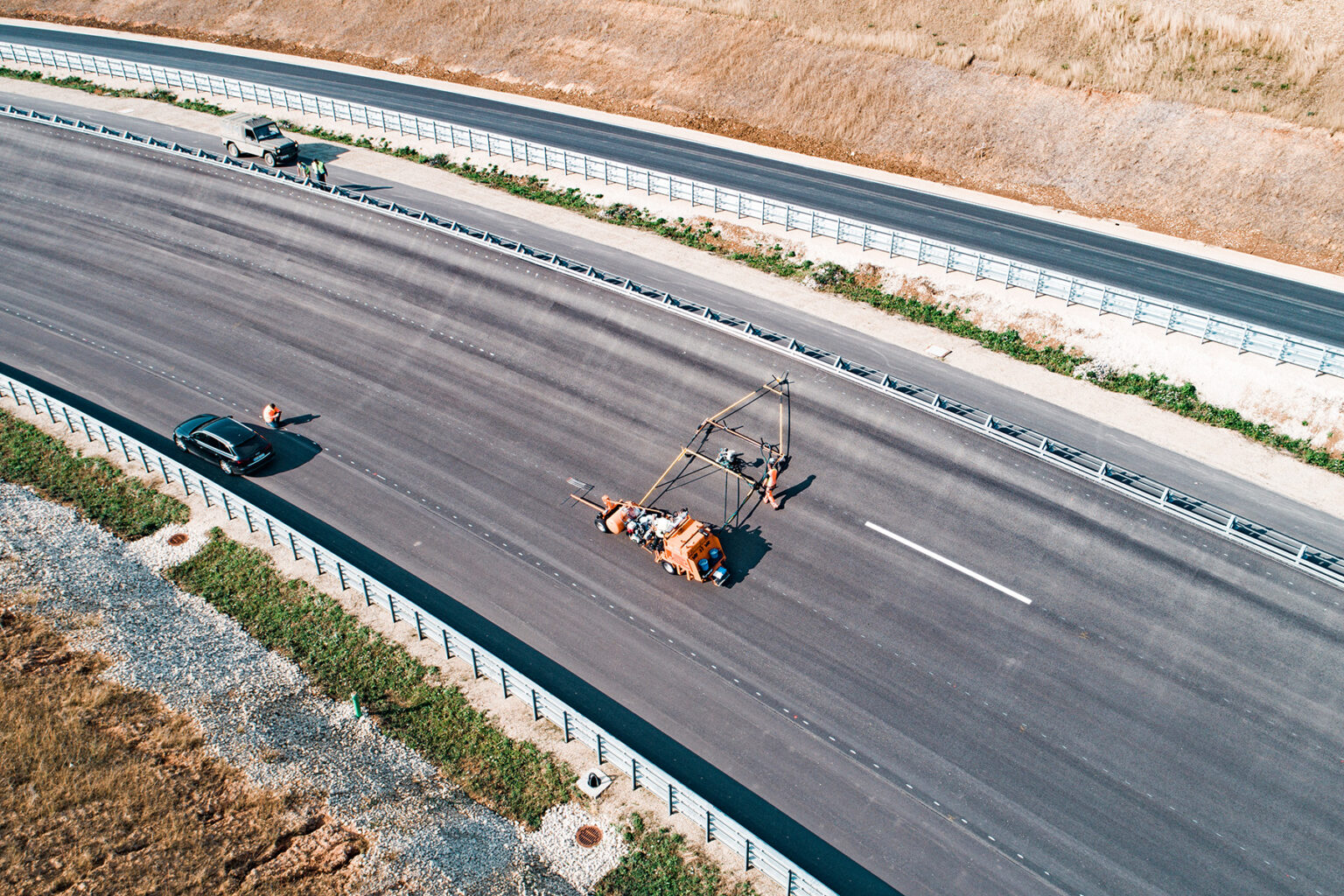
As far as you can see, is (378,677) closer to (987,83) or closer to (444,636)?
(444,636)

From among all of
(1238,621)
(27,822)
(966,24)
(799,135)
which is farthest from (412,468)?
(966,24)

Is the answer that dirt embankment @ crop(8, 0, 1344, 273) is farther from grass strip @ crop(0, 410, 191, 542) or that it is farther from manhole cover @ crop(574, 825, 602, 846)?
grass strip @ crop(0, 410, 191, 542)

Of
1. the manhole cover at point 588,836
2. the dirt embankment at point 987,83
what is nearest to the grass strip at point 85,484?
the manhole cover at point 588,836

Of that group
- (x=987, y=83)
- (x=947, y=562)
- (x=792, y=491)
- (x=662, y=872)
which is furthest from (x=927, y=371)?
(x=987, y=83)

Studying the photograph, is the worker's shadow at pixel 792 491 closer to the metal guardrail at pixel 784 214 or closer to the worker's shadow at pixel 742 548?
the worker's shadow at pixel 742 548

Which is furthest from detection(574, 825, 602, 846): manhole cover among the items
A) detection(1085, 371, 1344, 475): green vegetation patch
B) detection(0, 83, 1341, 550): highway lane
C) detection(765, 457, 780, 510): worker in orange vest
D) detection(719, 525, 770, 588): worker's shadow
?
detection(1085, 371, 1344, 475): green vegetation patch

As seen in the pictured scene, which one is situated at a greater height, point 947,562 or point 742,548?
point 947,562
